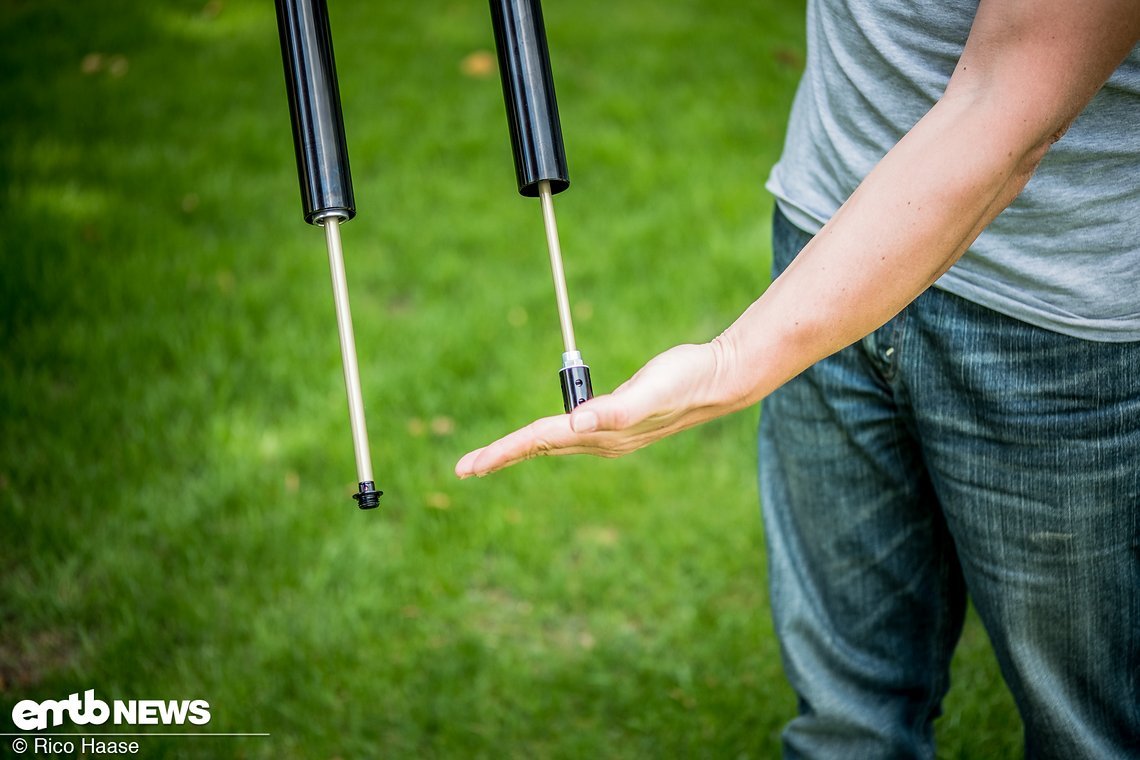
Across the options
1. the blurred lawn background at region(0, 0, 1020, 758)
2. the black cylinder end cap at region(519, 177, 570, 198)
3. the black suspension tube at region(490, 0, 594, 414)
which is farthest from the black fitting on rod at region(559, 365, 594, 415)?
the blurred lawn background at region(0, 0, 1020, 758)

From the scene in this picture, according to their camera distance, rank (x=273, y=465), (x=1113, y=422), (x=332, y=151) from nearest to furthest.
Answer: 1. (x=332, y=151)
2. (x=1113, y=422)
3. (x=273, y=465)

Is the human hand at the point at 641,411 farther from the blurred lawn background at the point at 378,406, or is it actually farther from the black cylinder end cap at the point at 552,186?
the blurred lawn background at the point at 378,406

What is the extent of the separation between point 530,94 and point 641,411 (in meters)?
0.33

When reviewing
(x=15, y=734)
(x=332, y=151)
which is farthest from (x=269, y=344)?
(x=332, y=151)

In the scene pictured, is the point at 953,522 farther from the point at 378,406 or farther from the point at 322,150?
the point at 378,406

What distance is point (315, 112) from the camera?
0.97 metres

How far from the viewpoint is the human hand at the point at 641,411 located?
0.89 meters

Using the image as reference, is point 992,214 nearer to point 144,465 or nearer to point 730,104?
point 144,465

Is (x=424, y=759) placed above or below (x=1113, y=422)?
below

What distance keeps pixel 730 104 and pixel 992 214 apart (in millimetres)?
3171

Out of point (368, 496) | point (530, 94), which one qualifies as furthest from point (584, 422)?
point (530, 94)

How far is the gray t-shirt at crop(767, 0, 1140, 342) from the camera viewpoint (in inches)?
39.0

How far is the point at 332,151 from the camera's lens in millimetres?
965

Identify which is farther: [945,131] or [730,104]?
[730,104]
